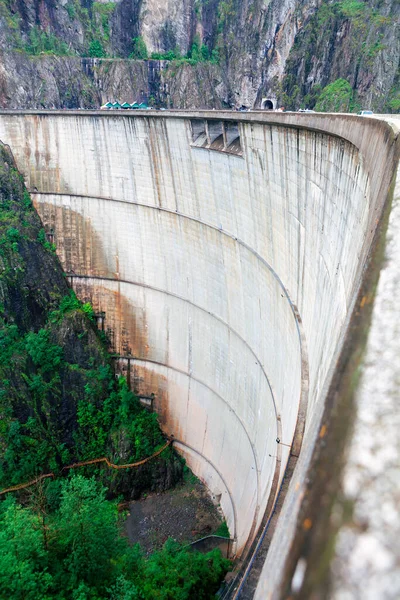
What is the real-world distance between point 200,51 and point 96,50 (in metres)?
7.53

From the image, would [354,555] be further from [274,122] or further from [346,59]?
[346,59]

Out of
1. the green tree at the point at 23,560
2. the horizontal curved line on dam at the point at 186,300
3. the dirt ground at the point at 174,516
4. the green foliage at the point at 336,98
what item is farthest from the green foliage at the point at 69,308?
the green foliage at the point at 336,98

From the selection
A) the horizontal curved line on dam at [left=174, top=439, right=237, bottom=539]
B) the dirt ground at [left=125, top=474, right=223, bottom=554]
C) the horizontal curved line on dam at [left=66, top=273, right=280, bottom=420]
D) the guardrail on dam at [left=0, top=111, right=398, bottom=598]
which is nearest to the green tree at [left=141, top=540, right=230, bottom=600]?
the guardrail on dam at [left=0, top=111, right=398, bottom=598]

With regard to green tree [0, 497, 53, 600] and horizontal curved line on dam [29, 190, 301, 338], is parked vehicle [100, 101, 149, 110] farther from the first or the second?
green tree [0, 497, 53, 600]

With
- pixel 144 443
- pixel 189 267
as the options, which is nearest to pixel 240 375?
pixel 189 267

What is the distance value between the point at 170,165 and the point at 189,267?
3.31 meters

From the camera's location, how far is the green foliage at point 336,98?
2175 cm

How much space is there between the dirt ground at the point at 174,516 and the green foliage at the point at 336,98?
17.2m

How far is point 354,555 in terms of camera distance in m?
1.01

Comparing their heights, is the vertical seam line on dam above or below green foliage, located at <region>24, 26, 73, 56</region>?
below

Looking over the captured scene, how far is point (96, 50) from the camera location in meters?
30.4

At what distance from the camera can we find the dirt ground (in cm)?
1398

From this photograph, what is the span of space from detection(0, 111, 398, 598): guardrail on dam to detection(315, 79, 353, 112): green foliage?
10.8 meters

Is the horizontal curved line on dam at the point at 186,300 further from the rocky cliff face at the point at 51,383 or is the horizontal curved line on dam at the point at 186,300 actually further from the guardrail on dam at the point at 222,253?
the rocky cliff face at the point at 51,383
